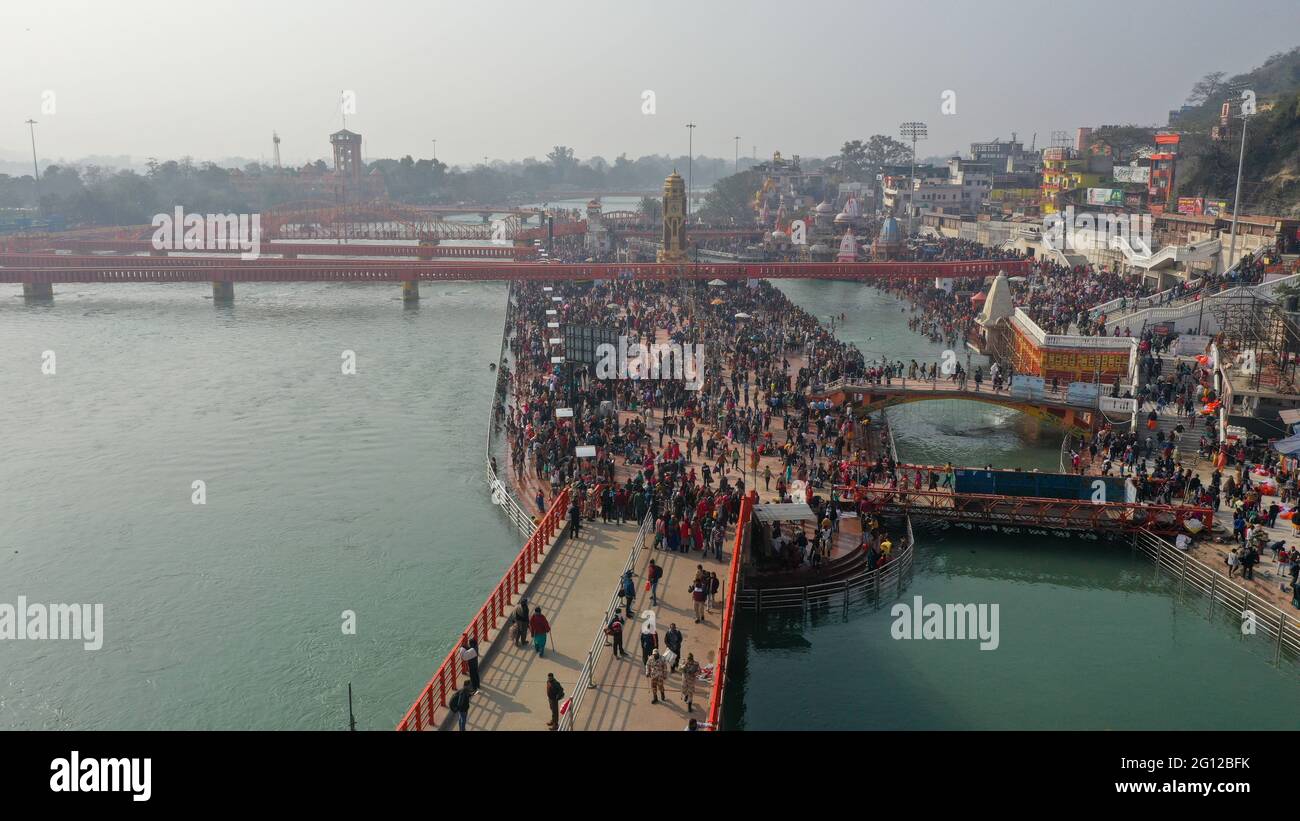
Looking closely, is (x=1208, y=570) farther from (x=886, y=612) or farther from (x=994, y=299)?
(x=994, y=299)

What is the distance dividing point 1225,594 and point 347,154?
165 metres

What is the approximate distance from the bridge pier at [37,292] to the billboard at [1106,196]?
69.4m

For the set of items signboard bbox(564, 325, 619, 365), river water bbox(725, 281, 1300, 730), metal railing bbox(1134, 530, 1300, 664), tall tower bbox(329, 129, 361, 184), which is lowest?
river water bbox(725, 281, 1300, 730)

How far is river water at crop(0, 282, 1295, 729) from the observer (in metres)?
16.9

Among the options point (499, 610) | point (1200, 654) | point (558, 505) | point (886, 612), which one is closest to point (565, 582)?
point (499, 610)

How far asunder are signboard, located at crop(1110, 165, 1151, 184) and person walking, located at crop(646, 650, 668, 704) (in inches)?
2758

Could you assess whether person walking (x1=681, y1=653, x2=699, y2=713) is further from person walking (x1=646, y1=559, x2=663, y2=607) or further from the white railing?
the white railing

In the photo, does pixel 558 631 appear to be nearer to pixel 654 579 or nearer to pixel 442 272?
pixel 654 579

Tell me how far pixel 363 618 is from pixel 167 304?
5145 centimetres

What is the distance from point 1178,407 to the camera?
27.8m

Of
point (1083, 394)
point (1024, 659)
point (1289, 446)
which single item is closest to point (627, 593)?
point (1024, 659)

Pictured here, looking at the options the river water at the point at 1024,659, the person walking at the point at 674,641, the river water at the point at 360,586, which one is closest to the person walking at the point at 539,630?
the person walking at the point at 674,641

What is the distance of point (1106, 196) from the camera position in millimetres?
71312

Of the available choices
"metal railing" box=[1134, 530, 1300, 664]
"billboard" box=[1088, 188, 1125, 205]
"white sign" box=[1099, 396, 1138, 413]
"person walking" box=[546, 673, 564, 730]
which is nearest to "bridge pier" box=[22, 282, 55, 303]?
"white sign" box=[1099, 396, 1138, 413]
